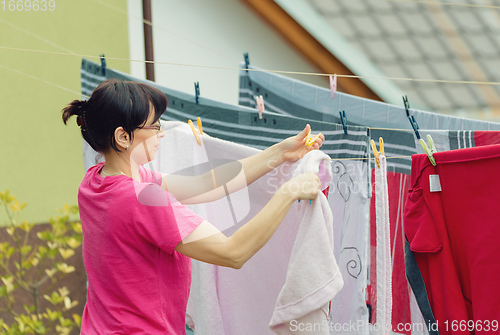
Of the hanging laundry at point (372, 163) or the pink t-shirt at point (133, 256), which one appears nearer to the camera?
the pink t-shirt at point (133, 256)

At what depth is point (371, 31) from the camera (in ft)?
9.37

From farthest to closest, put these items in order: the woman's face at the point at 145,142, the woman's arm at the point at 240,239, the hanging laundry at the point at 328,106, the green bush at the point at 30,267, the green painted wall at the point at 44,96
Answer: the green painted wall at the point at 44,96, the green bush at the point at 30,267, the hanging laundry at the point at 328,106, the woman's face at the point at 145,142, the woman's arm at the point at 240,239

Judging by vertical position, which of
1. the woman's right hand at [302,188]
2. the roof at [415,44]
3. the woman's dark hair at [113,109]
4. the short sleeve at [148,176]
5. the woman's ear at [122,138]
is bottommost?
the woman's right hand at [302,188]

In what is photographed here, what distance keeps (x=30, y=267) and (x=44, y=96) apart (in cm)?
75

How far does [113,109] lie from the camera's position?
101 centimetres

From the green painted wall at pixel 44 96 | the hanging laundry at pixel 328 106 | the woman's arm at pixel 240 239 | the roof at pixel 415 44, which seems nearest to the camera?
the woman's arm at pixel 240 239

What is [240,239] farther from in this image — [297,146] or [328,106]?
[328,106]

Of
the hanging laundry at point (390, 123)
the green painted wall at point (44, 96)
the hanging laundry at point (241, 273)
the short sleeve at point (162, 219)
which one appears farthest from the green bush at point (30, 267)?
the short sleeve at point (162, 219)

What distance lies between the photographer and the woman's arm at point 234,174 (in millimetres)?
1161

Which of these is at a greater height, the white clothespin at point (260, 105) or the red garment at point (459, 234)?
the white clothespin at point (260, 105)

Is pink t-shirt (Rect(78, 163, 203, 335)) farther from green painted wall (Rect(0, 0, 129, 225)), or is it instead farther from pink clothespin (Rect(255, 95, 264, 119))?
green painted wall (Rect(0, 0, 129, 225))

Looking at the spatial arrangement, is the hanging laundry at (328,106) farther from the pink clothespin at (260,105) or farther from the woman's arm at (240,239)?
the woman's arm at (240,239)

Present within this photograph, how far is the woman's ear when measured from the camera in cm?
102

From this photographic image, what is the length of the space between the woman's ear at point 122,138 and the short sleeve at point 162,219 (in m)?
0.12
